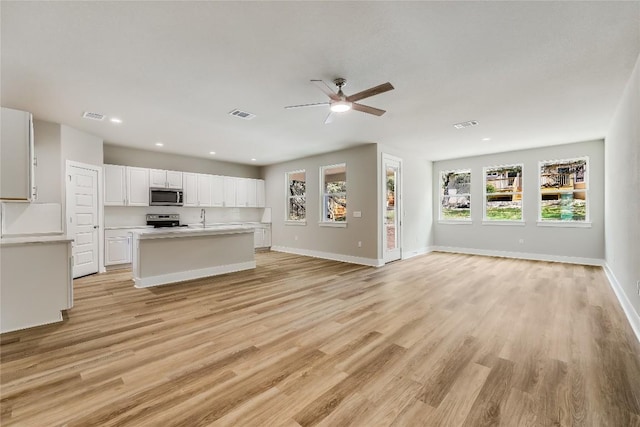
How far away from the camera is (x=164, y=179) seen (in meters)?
6.83

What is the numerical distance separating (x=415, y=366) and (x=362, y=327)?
79 centimetres

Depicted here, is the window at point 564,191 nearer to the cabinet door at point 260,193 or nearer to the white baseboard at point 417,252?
the white baseboard at point 417,252

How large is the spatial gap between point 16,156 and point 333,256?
5.72 m

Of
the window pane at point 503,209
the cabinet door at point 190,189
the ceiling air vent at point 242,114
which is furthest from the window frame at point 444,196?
the cabinet door at point 190,189

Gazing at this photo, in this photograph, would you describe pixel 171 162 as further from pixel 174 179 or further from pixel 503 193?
pixel 503 193

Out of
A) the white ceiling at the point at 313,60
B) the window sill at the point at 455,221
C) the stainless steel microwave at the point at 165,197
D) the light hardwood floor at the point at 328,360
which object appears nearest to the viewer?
the light hardwood floor at the point at 328,360

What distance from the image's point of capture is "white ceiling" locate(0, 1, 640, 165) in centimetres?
209

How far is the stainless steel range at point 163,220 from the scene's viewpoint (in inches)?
267

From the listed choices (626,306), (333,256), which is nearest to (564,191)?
(626,306)

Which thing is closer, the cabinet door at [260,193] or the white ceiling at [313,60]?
the white ceiling at [313,60]

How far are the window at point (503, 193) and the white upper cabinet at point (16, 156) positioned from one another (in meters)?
8.81

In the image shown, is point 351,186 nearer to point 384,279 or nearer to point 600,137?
point 384,279

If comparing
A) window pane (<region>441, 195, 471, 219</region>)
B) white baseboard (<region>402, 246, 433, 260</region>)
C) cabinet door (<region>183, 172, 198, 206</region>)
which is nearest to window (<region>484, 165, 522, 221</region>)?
window pane (<region>441, 195, 471, 219</region>)

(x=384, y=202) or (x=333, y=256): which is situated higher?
(x=384, y=202)
